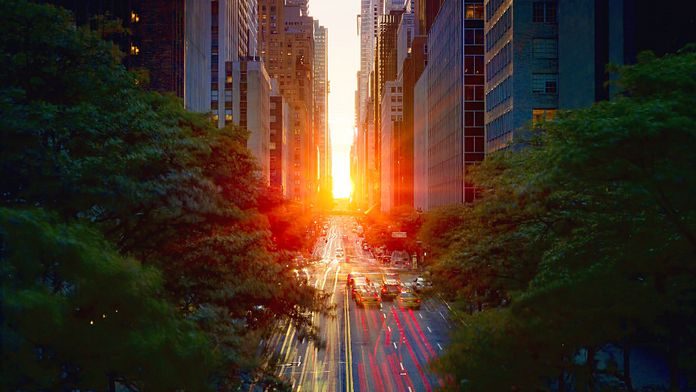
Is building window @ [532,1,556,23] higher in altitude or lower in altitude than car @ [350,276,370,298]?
higher

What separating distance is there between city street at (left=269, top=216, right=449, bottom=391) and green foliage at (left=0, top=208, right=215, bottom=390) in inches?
424

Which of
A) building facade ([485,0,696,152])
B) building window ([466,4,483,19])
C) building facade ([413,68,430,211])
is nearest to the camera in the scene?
building facade ([485,0,696,152])

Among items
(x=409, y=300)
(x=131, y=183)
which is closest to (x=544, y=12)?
(x=409, y=300)

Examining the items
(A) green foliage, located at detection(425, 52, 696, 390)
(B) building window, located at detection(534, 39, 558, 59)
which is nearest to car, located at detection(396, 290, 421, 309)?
(B) building window, located at detection(534, 39, 558, 59)

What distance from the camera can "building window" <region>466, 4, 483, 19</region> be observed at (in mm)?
83438

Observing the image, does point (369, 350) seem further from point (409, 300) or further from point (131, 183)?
point (131, 183)

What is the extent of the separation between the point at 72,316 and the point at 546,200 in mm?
13366

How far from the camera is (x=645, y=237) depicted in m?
14.2

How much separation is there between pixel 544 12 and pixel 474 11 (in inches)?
803

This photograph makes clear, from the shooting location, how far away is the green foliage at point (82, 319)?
9.18 metres

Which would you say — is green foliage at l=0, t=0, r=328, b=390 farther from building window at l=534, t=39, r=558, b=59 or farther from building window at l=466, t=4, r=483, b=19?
building window at l=466, t=4, r=483, b=19

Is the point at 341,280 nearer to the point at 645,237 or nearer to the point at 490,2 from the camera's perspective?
the point at 490,2

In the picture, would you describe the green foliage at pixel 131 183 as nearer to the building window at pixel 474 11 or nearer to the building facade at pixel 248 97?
the building window at pixel 474 11

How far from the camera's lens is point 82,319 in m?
11.1
